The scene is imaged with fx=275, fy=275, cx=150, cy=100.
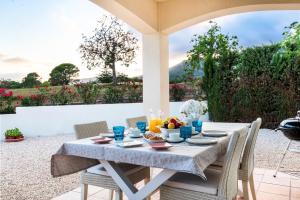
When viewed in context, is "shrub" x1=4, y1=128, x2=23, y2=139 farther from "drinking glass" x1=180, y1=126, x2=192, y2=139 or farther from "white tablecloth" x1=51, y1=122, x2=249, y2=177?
"drinking glass" x1=180, y1=126, x2=192, y2=139

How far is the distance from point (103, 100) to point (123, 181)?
Result: 21.6 feet

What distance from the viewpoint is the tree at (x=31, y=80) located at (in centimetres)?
811

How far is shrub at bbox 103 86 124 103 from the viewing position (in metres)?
8.51

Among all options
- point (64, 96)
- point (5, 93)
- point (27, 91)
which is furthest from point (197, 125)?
point (27, 91)

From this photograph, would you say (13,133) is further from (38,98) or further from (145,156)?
(145,156)

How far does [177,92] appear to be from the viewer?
28.2 feet

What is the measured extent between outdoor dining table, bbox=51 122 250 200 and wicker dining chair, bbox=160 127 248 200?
13 centimetres

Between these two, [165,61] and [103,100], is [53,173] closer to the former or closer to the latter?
[165,61]

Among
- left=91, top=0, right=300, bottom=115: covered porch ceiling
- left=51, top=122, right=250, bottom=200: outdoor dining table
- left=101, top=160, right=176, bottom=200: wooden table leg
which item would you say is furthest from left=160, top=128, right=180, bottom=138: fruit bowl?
left=91, top=0, right=300, bottom=115: covered porch ceiling

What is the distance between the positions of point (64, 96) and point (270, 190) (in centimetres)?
666

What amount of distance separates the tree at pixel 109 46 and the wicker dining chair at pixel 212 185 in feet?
22.4

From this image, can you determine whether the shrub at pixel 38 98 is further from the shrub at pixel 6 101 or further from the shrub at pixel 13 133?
the shrub at pixel 13 133

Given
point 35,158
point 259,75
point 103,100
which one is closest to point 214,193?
point 35,158

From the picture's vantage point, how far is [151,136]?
230 cm
